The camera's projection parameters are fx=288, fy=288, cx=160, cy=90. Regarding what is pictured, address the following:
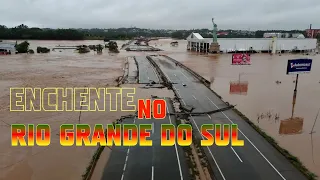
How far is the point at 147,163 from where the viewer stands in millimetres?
12469

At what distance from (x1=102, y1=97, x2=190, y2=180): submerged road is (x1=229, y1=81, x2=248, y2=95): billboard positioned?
43.9ft

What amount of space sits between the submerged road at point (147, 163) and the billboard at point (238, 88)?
→ 13369mm

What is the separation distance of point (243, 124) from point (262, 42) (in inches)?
2160

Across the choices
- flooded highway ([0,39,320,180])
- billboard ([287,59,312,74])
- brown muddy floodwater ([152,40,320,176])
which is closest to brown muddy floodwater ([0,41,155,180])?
flooded highway ([0,39,320,180])

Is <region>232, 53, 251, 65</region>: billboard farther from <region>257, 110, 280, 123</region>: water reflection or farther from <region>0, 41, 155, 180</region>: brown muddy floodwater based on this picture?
<region>257, 110, 280, 123</region>: water reflection

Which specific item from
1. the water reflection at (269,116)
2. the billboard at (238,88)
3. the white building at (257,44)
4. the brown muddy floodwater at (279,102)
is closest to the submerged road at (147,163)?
the brown muddy floodwater at (279,102)

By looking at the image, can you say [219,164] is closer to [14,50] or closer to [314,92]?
[314,92]

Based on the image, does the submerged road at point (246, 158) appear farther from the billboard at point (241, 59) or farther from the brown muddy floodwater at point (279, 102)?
the billboard at point (241, 59)

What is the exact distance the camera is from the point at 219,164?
1242 centimetres

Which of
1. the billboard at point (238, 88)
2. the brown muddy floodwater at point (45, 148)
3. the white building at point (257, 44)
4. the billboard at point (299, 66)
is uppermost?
the white building at point (257, 44)

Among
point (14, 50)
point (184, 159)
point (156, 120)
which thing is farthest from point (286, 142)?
point (14, 50)

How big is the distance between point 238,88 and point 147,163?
17718mm

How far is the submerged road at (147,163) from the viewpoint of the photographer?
37.6 feet

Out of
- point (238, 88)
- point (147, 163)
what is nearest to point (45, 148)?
point (147, 163)
